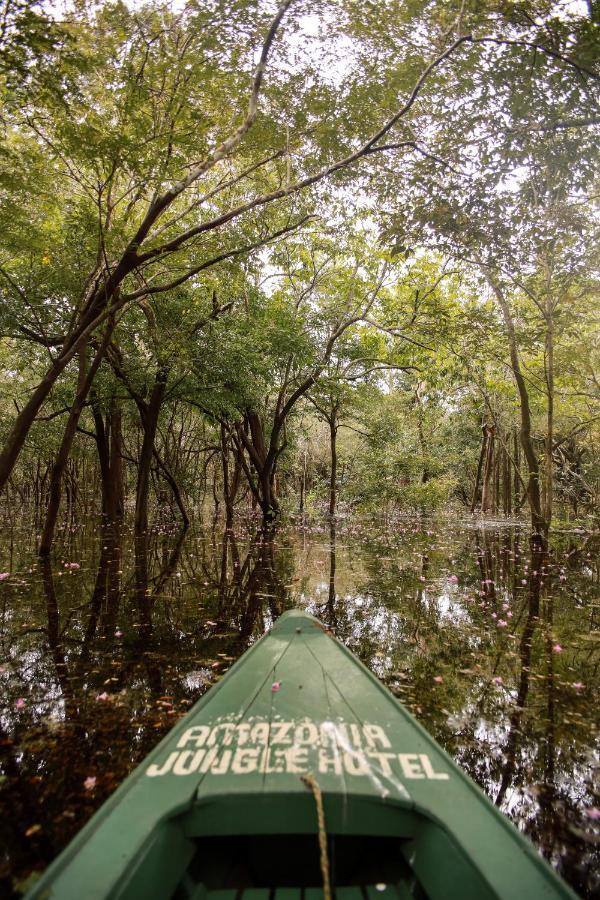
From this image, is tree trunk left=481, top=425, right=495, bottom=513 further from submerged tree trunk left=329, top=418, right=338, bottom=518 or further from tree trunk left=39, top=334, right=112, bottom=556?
tree trunk left=39, top=334, right=112, bottom=556

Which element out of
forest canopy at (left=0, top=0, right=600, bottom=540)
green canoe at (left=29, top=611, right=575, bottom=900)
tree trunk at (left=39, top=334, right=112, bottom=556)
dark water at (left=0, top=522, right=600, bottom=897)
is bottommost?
dark water at (left=0, top=522, right=600, bottom=897)

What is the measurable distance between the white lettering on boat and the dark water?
698mm

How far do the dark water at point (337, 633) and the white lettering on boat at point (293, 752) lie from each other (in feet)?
2.29

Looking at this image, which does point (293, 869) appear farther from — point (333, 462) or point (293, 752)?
point (333, 462)

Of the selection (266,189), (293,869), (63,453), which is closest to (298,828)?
(293,869)

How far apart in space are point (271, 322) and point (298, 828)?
14.5m

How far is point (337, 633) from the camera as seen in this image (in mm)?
5375

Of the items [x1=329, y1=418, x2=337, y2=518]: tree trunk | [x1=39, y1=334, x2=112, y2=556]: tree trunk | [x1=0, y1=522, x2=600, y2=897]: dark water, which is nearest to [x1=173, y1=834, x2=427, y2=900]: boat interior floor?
[x1=0, y1=522, x2=600, y2=897]: dark water

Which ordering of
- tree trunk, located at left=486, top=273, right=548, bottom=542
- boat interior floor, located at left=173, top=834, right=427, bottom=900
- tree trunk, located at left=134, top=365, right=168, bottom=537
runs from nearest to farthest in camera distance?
boat interior floor, located at left=173, top=834, right=427, bottom=900 < tree trunk, located at left=486, top=273, right=548, bottom=542 < tree trunk, located at left=134, top=365, right=168, bottom=537

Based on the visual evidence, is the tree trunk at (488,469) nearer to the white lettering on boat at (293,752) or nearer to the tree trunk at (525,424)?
the tree trunk at (525,424)

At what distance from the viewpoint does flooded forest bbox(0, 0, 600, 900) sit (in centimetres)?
331

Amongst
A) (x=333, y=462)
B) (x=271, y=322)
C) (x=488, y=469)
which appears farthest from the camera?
(x=488, y=469)

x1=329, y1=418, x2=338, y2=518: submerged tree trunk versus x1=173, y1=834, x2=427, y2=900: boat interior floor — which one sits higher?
x1=329, y1=418, x2=338, y2=518: submerged tree trunk

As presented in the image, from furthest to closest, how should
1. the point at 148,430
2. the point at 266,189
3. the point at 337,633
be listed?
the point at 148,430, the point at 266,189, the point at 337,633
